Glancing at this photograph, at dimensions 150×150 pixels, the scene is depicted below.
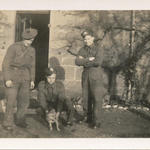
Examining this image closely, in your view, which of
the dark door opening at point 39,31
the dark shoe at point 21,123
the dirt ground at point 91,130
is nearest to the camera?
the dirt ground at point 91,130

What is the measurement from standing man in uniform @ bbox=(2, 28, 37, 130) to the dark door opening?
9 cm

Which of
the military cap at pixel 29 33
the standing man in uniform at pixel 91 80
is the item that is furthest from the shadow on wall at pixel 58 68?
the military cap at pixel 29 33

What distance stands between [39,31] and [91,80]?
946mm

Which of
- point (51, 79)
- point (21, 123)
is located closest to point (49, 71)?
point (51, 79)

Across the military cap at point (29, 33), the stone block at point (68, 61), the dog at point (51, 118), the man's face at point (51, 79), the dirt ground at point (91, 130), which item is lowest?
the dirt ground at point (91, 130)

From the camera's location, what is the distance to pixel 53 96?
14.9 feet

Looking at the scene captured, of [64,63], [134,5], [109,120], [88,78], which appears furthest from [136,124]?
[134,5]

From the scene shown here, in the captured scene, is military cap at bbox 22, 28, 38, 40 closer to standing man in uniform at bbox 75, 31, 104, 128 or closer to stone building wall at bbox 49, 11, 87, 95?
stone building wall at bbox 49, 11, 87, 95

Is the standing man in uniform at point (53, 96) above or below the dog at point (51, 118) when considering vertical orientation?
above

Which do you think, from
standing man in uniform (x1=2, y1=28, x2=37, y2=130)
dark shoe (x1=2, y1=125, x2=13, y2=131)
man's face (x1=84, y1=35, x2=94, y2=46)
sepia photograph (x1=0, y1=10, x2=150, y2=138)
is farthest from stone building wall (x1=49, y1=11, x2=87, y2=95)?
dark shoe (x1=2, y1=125, x2=13, y2=131)

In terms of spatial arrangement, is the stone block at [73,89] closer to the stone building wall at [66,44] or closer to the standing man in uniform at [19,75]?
the stone building wall at [66,44]

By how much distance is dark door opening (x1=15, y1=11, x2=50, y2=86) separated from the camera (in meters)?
4.60

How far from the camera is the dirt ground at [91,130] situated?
4.38 metres

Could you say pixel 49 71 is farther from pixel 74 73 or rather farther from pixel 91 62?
pixel 91 62
